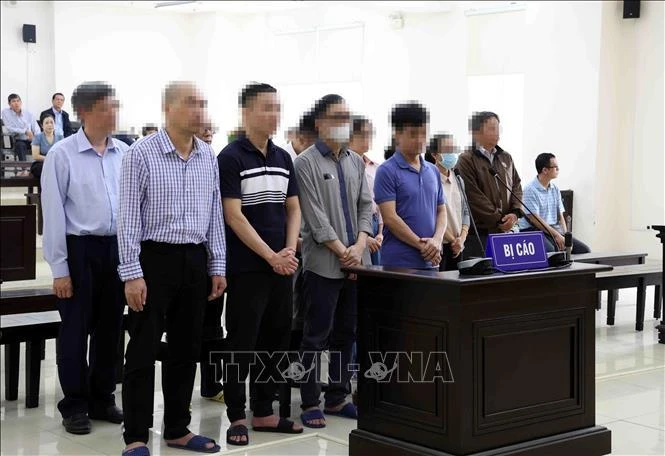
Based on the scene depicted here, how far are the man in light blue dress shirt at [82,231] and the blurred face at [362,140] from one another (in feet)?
3.89

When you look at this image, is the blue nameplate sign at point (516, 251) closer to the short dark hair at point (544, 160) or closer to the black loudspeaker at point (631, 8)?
the short dark hair at point (544, 160)

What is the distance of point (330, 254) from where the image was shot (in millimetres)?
4109

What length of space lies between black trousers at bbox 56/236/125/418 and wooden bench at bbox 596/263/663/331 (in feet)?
11.6

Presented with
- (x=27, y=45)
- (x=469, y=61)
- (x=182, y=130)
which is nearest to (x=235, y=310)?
(x=182, y=130)

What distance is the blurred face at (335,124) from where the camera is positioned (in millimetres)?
4145

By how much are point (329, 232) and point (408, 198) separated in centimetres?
39

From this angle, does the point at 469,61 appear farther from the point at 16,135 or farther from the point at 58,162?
the point at 58,162

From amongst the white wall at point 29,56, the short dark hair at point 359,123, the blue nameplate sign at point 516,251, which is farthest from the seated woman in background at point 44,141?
the blue nameplate sign at point 516,251

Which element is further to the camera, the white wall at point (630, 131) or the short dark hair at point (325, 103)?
the white wall at point (630, 131)

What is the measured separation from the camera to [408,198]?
13.7 feet

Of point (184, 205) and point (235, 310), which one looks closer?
point (184, 205)

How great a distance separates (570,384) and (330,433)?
3.36ft

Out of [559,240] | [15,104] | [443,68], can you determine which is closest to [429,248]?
[559,240]

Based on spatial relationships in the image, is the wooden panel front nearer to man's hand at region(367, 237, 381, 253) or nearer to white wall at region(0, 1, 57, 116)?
man's hand at region(367, 237, 381, 253)
